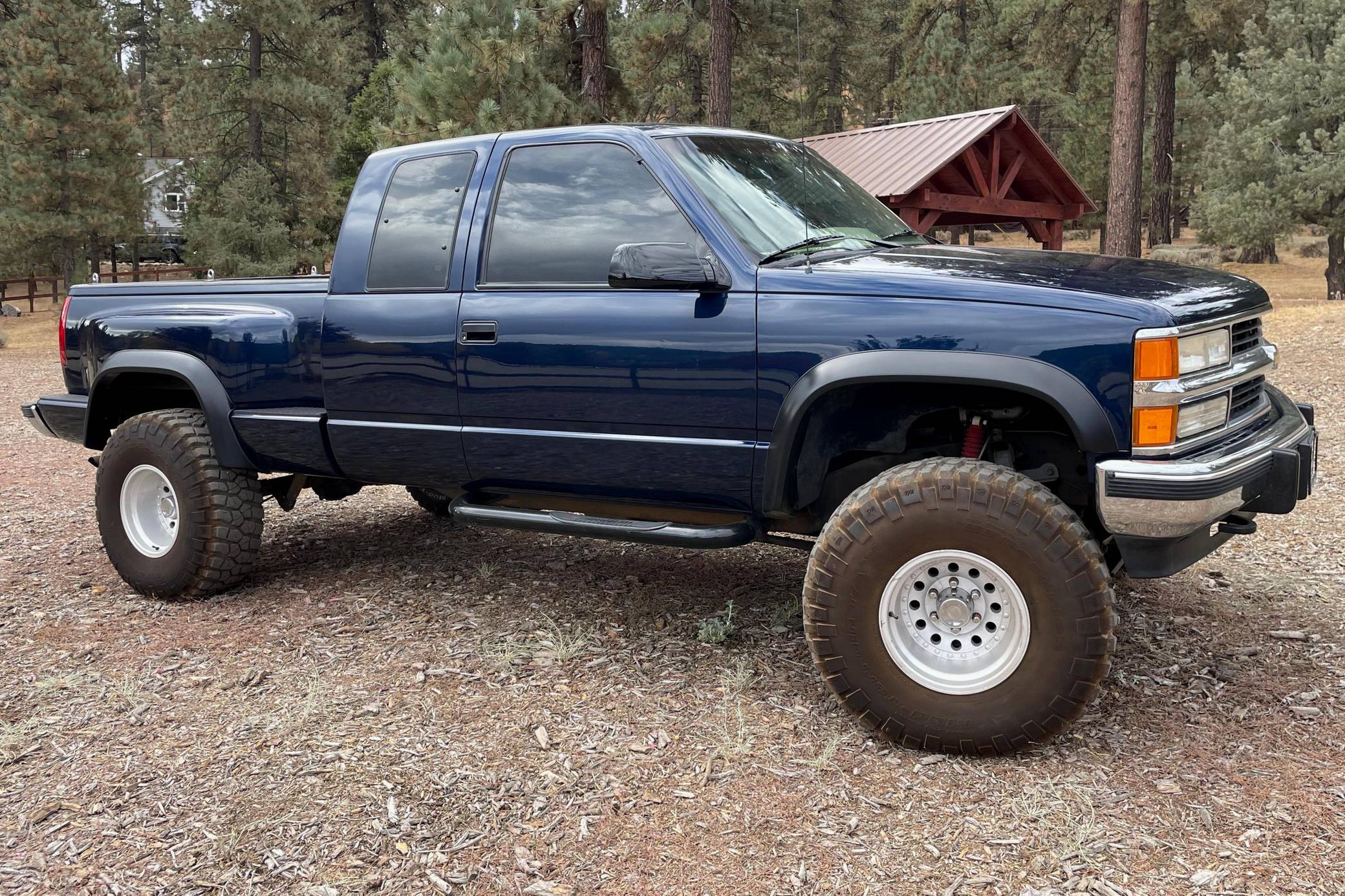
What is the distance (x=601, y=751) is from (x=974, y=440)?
165 centimetres

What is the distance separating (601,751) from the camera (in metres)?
3.55

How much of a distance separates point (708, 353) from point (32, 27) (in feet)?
88.3

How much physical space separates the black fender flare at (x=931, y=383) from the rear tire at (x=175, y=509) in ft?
8.88

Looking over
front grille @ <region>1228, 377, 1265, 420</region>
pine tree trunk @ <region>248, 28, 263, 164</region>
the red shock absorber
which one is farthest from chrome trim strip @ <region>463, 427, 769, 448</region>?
pine tree trunk @ <region>248, 28, 263, 164</region>

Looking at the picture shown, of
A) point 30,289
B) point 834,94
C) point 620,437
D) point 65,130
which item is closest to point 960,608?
point 620,437

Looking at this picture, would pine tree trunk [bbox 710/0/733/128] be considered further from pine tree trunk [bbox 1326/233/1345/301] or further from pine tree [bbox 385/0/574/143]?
pine tree trunk [bbox 1326/233/1345/301]

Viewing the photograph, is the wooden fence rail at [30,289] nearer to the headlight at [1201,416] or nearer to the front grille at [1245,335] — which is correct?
the front grille at [1245,335]

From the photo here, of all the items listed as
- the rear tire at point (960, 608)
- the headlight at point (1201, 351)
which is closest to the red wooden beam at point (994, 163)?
the headlight at point (1201, 351)

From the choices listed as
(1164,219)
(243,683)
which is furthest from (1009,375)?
(1164,219)

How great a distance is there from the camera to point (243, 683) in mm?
4160

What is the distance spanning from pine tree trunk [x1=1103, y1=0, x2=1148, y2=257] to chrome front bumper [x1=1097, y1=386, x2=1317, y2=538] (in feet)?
47.9

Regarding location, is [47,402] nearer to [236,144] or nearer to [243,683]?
[243,683]

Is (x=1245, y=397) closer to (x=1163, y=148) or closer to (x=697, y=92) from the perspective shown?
(x=697, y=92)

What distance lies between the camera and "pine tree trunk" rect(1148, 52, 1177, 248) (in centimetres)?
3130
